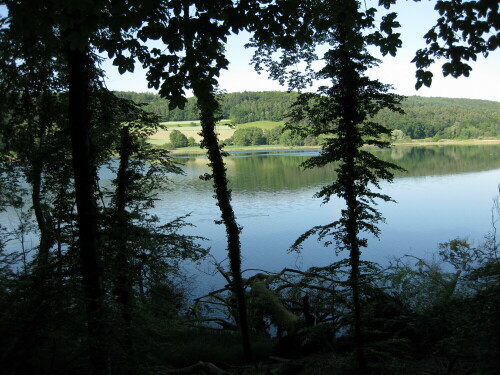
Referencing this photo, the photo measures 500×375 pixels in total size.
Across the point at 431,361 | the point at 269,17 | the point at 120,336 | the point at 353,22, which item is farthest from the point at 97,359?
the point at 431,361

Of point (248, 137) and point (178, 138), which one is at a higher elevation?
point (248, 137)

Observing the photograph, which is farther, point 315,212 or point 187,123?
point 187,123

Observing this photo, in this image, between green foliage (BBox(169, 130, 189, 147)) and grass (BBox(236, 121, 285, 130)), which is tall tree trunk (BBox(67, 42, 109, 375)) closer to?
green foliage (BBox(169, 130, 189, 147))

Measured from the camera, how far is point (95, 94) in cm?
409

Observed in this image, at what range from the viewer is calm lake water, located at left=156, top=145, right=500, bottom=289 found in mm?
18703

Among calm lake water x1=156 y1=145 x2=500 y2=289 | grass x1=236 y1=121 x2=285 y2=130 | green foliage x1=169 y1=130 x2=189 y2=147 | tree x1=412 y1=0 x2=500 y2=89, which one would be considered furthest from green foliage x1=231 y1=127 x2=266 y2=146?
tree x1=412 y1=0 x2=500 y2=89

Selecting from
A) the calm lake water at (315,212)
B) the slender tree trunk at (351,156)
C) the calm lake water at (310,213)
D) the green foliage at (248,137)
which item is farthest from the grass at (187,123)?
the green foliage at (248,137)

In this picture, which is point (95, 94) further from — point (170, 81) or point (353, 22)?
point (353, 22)

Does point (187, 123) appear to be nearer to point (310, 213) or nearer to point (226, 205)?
point (310, 213)

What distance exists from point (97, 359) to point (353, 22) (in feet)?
12.4

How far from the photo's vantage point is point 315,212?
1063 inches

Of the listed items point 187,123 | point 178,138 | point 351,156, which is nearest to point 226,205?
point 351,156

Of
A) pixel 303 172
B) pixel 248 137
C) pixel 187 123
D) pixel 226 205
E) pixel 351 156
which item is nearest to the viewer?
pixel 351 156

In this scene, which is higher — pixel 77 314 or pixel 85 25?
pixel 85 25
